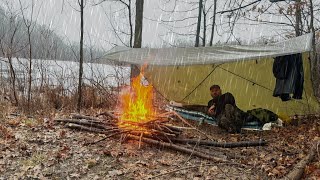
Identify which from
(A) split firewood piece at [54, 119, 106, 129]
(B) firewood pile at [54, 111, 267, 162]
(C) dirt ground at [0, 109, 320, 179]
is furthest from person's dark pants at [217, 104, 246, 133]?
(A) split firewood piece at [54, 119, 106, 129]

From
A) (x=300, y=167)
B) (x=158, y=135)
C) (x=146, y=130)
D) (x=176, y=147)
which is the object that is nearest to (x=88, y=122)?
(x=146, y=130)

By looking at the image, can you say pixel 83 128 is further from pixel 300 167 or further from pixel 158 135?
pixel 300 167

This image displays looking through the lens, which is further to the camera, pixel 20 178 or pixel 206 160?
pixel 206 160

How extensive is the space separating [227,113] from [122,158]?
304 cm

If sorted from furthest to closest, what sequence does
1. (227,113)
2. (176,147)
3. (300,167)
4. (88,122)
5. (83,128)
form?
1. (227,113)
2. (88,122)
3. (83,128)
4. (176,147)
5. (300,167)

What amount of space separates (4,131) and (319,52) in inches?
460

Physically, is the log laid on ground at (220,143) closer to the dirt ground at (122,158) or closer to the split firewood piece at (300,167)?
the dirt ground at (122,158)

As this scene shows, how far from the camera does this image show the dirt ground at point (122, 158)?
442 centimetres

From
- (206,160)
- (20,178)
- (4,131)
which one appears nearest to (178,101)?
(206,160)

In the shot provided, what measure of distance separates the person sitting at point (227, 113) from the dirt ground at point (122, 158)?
63 centimetres

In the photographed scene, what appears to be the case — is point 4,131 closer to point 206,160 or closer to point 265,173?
point 206,160

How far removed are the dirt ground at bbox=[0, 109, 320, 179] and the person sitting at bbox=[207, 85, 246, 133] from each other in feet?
2.08

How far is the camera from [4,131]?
232 inches

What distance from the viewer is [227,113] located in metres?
7.07
